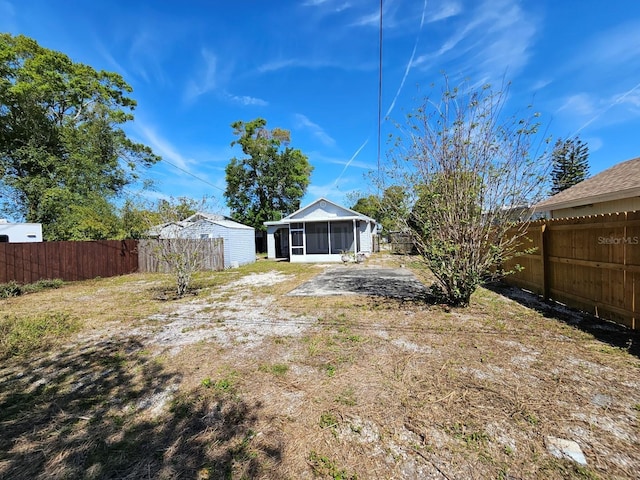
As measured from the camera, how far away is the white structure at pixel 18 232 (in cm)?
1151

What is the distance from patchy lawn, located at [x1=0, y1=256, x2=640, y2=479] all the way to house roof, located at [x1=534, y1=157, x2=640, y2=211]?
5.32 metres

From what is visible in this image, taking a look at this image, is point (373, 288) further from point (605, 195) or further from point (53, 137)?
point (53, 137)

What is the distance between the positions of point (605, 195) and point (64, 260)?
18338 mm

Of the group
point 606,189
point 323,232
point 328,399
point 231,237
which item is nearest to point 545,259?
point 606,189

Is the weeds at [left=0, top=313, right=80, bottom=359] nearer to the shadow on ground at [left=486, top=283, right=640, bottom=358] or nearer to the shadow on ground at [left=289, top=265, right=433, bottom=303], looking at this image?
the shadow on ground at [left=289, top=265, right=433, bottom=303]

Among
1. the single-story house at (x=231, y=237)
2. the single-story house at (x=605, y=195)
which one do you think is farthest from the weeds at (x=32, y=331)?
the single-story house at (x=605, y=195)

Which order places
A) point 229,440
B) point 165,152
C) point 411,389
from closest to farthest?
point 229,440
point 411,389
point 165,152

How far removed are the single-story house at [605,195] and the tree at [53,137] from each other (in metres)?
20.0

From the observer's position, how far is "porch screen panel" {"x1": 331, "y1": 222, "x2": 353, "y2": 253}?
1833 centimetres

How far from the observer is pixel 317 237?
18719mm

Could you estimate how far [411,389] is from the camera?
2705 mm

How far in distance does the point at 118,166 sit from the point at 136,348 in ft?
64.9

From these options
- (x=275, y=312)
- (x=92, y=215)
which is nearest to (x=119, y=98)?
(x=92, y=215)

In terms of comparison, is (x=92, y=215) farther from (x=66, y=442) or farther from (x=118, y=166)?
(x=66, y=442)
